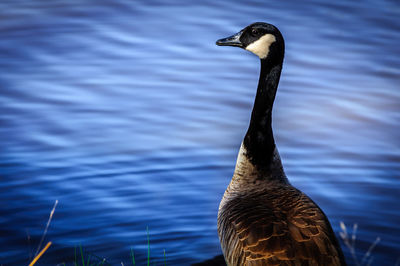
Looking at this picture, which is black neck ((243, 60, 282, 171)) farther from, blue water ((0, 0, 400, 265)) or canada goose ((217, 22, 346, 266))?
blue water ((0, 0, 400, 265))

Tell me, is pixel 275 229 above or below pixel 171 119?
above

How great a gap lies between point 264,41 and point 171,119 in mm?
3520

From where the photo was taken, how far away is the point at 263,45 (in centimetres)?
646

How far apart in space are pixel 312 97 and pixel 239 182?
4.40 m

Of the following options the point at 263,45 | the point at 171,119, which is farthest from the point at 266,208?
the point at 171,119

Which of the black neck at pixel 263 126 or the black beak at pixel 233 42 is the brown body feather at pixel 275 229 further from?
the black beak at pixel 233 42

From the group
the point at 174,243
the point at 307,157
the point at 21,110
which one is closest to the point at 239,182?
the point at 174,243

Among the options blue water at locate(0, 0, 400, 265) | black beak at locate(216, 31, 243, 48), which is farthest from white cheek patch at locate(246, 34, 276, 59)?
blue water at locate(0, 0, 400, 265)

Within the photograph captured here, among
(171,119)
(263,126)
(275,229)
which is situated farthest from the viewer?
(171,119)

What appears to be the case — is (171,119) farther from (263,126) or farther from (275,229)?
(275,229)

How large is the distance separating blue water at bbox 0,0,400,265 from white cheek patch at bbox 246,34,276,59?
2.02 m

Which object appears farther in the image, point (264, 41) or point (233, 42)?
point (233, 42)

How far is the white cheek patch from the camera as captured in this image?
21.0 feet

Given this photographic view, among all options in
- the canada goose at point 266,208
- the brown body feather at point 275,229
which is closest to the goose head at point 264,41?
the canada goose at point 266,208
